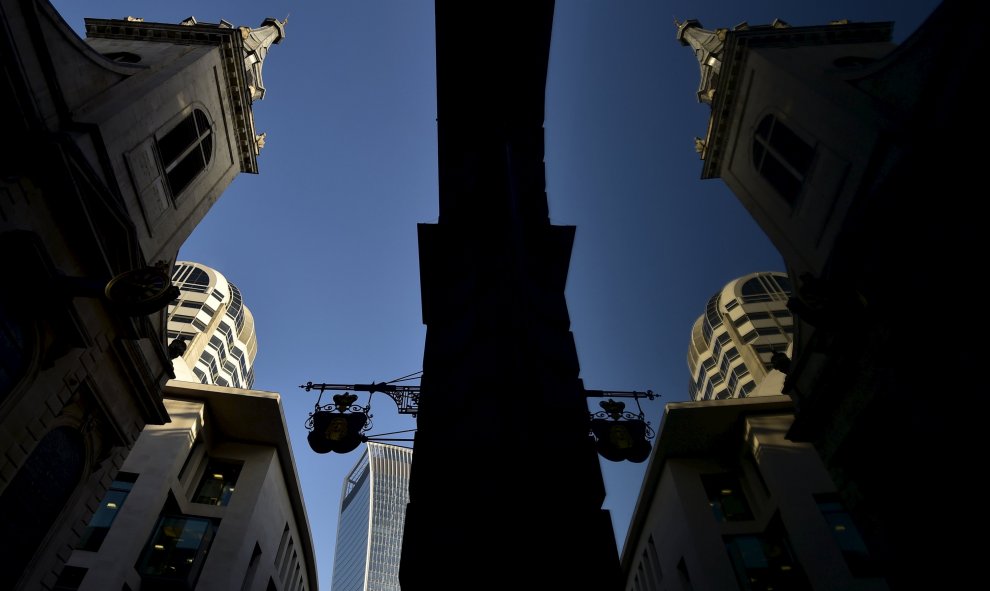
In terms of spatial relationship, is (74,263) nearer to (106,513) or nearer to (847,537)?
(106,513)

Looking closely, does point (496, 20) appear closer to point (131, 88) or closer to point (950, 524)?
point (131, 88)

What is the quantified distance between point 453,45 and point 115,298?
9454 millimetres

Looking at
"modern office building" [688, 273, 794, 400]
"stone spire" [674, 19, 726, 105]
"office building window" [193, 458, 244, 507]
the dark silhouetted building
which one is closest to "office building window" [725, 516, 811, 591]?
the dark silhouetted building

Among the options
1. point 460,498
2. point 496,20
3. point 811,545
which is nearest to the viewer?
point 460,498

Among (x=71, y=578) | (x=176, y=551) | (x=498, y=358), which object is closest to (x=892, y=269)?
(x=498, y=358)

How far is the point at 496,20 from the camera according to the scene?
11.0 m

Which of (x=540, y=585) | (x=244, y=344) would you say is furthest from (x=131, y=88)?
(x=244, y=344)

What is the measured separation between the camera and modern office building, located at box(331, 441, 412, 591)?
538 feet

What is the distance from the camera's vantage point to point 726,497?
26844 millimetres

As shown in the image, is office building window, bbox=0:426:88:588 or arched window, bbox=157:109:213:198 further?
arched window, bbox=157:109:213:198

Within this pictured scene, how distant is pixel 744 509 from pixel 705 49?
77.4 feet

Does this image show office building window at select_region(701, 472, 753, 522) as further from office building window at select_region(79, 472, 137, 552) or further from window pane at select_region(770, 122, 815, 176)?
office building window at select_region(79, 472, 137, 552)

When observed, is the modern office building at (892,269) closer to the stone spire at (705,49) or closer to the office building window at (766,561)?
the stone spire at (705,49)

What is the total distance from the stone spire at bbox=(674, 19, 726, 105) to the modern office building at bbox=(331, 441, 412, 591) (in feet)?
492
